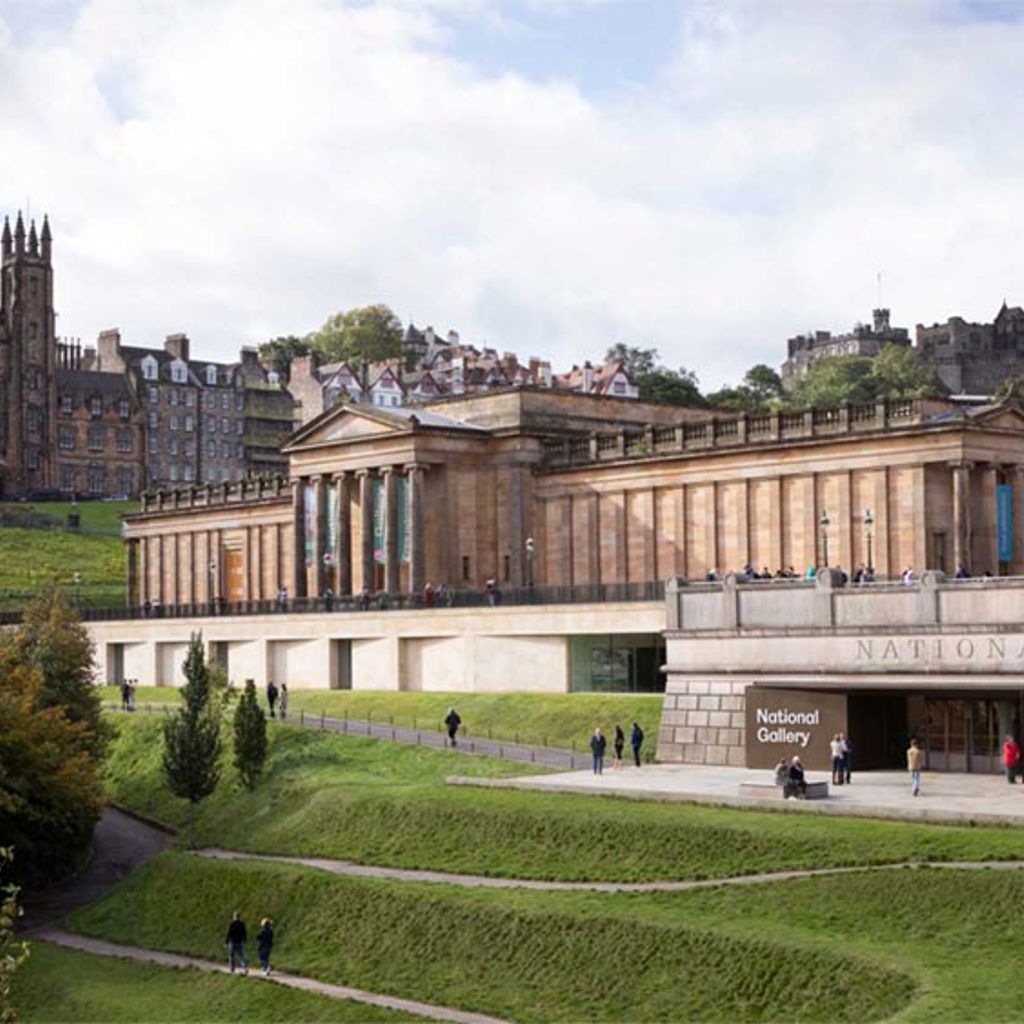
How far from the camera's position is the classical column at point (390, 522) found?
3962 inches

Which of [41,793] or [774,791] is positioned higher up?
[774,791]

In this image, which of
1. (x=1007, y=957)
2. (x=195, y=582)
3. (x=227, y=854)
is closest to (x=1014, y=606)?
(x=1007, y=957)

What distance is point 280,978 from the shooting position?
50375mm

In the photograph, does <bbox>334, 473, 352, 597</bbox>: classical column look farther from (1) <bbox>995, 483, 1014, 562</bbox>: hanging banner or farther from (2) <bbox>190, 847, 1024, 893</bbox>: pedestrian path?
(2) <bbox>190, 847, 1024, 893</bbox>: pedestrian path

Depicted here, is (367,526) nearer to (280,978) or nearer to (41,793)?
(41,793)

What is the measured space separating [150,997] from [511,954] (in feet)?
32.3

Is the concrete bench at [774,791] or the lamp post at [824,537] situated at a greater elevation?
the lamp post at [824,537]

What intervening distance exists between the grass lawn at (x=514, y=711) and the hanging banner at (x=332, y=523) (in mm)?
16067

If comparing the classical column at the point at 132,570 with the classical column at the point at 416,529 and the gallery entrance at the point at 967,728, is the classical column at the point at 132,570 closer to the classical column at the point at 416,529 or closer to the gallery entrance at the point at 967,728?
the classical column at the point at 416,529

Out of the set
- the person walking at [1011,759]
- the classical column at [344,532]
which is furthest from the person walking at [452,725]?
the classical column at [344,532]

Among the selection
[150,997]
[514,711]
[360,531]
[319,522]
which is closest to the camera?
[150,997]

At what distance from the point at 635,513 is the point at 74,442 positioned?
112224 millimetres

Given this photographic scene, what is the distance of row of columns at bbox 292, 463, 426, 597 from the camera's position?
327ft

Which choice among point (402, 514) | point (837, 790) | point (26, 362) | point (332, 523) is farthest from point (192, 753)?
point (26, 362)
